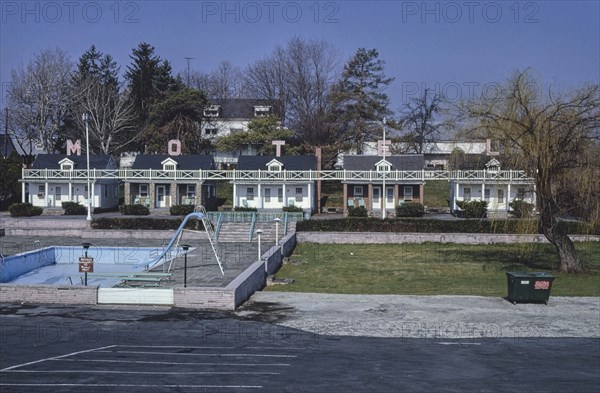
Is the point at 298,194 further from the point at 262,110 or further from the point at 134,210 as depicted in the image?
the point at 262,110

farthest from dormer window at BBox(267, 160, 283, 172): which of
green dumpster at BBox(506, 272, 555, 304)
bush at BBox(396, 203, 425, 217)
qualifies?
green dumpster at BBox(506, 272, 555, 304)

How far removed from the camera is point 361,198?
5847 centimetres

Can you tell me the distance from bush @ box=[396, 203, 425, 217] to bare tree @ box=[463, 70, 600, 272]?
23.4 meters

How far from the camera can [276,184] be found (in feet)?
189

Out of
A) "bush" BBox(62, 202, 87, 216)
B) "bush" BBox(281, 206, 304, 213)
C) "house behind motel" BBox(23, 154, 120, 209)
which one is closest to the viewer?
"bush" BBox(281, 206, 304, 213)

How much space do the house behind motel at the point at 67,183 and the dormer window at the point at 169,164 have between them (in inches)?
216

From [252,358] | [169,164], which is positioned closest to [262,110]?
[169,164]

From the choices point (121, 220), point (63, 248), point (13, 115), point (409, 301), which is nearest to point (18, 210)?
point (121, 220)

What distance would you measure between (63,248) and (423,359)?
25.9 m

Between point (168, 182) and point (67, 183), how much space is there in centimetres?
902

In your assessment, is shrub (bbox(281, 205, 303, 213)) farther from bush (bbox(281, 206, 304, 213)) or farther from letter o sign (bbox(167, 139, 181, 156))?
letter o sign (bbox(167, 139, 181, 156))

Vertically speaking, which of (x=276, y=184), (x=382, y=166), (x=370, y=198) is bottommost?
(x=370, y=198)

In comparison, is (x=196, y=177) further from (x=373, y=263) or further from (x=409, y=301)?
(x=409, y=301)

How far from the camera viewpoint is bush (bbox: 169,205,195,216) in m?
53.5
